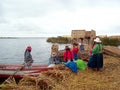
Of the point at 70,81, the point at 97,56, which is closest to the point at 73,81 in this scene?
the point at 70,81

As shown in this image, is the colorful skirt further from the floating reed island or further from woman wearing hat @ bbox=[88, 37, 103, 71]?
the floating reed island

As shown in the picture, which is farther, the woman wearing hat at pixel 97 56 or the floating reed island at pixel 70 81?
the woman wearing hat at pixel 97 56

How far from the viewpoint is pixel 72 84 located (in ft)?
29.9

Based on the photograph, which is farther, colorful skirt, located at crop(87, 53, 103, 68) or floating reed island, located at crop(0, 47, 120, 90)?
colorful skirt, located at crop(87, 53, 103, 68)

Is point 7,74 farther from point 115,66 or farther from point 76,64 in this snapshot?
point 115,66

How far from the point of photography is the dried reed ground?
8.55 meters

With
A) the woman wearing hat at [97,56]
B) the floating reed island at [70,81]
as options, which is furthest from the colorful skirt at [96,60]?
the floating reed island at [70,81]

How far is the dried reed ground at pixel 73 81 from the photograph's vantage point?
8.55 meters

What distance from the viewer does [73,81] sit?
9656mm

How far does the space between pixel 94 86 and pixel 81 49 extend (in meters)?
9.53

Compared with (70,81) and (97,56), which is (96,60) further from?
(70,81)

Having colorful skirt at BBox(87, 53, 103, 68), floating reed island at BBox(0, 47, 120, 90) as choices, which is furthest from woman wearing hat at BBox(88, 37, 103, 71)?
floating reed island at BBox(0, 47, 120, 90)

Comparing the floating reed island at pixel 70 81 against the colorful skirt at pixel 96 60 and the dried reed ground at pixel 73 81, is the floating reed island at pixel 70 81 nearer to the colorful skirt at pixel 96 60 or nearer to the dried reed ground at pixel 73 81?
the dried reed ground at pixel 73 81

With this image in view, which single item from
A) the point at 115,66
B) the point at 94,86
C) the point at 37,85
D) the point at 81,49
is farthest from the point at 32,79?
the point at 81,49
